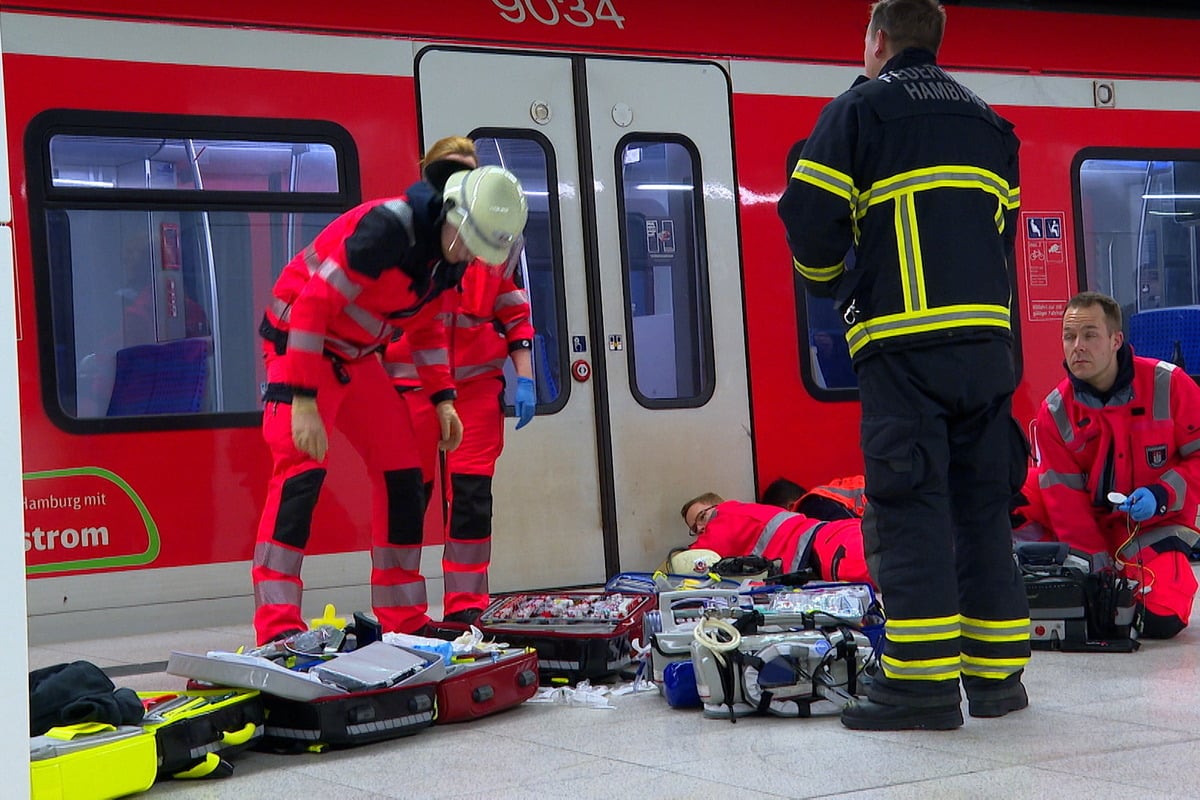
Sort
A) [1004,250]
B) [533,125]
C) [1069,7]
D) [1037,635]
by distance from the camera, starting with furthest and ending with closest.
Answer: [1069,7] → [533,125] → [1037,635] → [1004,250]

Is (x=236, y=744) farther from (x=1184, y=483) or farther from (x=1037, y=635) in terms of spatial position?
(x=1184, y=483)

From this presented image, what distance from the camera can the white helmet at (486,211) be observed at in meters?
4.29

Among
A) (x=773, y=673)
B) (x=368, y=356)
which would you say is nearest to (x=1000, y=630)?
(x=773, y=673)

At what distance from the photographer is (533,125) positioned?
21.2 feet

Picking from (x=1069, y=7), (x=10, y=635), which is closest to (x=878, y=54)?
(x=10, y=635)

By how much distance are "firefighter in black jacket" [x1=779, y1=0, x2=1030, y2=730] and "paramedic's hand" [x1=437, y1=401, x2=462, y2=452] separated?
1.64m

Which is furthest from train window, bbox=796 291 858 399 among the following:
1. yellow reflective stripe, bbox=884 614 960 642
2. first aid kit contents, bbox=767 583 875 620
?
yellow reflective stripe, bbox=884 614 960 642

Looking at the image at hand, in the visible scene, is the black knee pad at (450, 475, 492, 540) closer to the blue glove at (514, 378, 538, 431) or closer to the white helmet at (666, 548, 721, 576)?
the blue glove at (514, 378, 538, 431)

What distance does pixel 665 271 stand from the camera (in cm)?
677

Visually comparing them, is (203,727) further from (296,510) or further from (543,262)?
(543,262)

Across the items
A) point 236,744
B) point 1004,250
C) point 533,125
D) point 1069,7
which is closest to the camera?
point 236,744

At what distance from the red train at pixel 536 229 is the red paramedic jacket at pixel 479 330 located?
771 mm

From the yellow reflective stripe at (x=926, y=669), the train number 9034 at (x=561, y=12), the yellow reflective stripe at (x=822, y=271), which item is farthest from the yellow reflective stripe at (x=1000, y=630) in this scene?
Result: the train number 9034 at (x=561, y=12)

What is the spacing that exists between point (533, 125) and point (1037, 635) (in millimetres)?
3169
